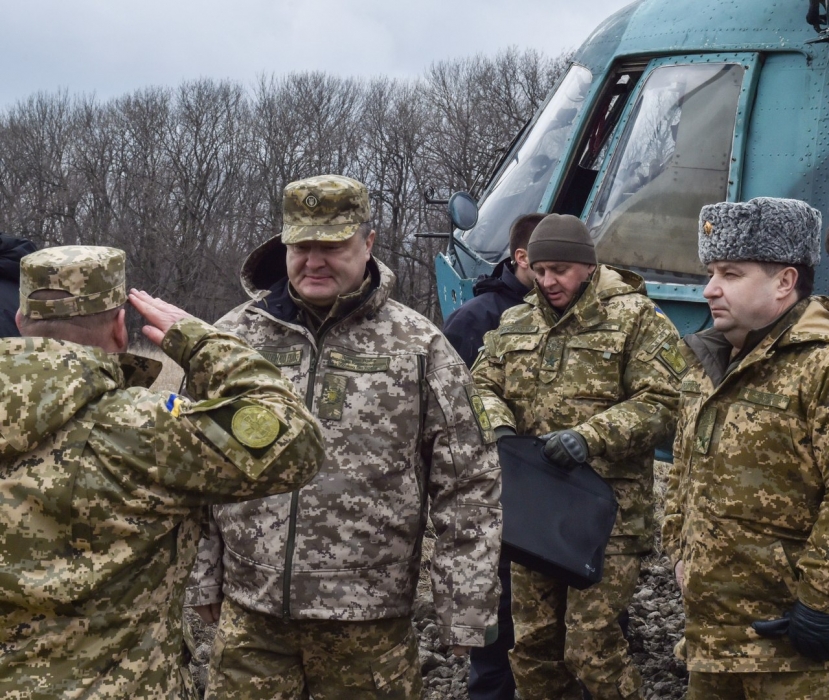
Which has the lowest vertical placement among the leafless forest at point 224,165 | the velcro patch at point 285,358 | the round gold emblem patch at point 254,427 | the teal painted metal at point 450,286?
the leafless forest at point 224,165

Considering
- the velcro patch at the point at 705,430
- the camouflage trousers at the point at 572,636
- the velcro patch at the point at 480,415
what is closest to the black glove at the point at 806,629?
the velcro patch at the point at 705,430

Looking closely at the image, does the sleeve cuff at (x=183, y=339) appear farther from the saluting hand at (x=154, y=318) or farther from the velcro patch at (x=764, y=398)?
the velcro patch at (x=764, y=398)

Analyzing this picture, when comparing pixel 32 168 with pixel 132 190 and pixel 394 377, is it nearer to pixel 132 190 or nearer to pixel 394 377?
pixel 132 190

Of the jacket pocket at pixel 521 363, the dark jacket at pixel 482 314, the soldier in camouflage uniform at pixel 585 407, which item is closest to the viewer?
the soldier in camouflage uniform at pixel 585 407

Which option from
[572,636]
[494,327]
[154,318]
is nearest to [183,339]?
[154,318]

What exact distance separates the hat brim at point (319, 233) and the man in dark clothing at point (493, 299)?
5.78ft

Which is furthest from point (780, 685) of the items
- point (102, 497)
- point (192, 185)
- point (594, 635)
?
point (192, 185)

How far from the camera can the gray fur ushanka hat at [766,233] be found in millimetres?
3002

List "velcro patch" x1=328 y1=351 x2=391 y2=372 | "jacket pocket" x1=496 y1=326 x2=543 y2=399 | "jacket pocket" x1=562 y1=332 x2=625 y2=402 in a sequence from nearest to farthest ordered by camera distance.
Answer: "velcro patch" x1=328 y1=351 x2=391 y2=372 → "jacket pocket" x1=562 y1=332 x2=625 y2=402 → "jacket pocket" x1=496 y1=326 x2=543 y2=399

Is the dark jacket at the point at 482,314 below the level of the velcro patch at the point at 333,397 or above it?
below

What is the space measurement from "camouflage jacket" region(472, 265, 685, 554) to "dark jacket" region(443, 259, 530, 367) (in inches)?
24.4

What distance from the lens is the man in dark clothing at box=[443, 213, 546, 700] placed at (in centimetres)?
450

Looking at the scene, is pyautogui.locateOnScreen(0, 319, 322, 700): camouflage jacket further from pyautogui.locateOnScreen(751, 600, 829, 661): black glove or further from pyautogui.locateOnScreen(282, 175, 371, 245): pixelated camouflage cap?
pyautogui.locateOnScreen(751, 600, 829, 661): black glove

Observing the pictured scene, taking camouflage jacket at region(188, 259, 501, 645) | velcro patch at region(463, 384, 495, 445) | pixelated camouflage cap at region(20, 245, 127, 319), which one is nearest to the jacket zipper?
camouflage jacket at region(188, 259, 501, 645)
